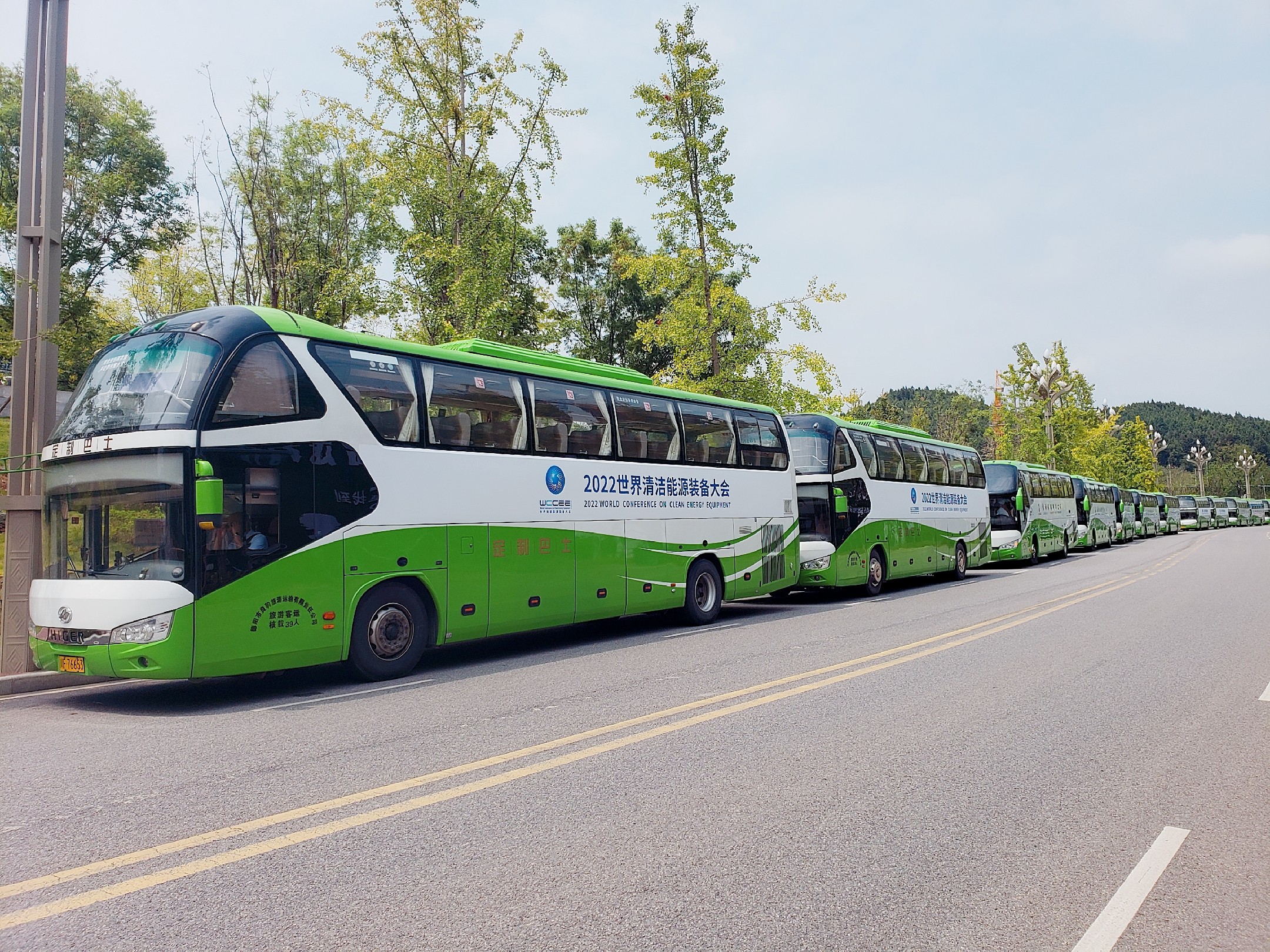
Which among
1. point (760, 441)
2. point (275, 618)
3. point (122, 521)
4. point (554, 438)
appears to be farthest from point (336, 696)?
point (760, 441)

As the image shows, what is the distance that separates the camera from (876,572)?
19156mm

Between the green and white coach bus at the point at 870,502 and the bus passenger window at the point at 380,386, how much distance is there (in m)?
9.60

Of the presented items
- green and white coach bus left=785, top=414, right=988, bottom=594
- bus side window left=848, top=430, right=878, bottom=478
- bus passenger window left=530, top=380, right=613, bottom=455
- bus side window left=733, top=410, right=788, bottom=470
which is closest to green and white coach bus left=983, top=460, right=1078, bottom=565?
green and white coach bus left=785, top=414, right=988, bottom=594

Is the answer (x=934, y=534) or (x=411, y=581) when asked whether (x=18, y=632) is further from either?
(x=934, y=534)

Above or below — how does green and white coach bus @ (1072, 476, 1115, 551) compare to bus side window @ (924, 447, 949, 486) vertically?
below

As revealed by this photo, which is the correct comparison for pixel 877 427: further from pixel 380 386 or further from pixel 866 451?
pixel 380 386

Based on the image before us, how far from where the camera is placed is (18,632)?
9.75 metres

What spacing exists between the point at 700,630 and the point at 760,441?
12.7 feet

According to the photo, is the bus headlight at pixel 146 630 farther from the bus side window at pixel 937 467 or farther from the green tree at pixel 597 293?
the green tree at pixel 597 293

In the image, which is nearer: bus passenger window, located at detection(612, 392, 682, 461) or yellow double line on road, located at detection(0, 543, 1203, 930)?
yellow double line on road, located at detection(0, 543, 1203, 930)

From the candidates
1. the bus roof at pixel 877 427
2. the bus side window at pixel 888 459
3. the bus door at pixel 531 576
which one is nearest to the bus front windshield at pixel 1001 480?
the bus roof at pixel 877 427

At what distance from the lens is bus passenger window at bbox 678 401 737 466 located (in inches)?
543

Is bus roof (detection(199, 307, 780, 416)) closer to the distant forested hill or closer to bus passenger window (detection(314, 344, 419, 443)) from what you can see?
bus passenger window (detection(314, 344, 419, 443))

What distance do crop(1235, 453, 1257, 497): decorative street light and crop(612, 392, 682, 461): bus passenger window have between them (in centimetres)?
12329
